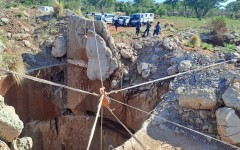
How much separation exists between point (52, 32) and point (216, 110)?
10.9 metres

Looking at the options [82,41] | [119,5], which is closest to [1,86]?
[82,41]

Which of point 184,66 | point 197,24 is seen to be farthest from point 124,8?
point 184,66

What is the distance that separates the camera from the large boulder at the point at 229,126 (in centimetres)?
931

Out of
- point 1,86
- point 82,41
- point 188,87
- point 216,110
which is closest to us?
point 216,110

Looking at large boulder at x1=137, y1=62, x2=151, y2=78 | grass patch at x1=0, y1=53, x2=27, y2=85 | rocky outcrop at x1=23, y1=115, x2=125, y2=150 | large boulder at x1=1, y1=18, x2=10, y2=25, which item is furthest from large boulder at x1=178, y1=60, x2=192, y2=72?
large boulder at x1=1, y1=18, x2=10, y2=25

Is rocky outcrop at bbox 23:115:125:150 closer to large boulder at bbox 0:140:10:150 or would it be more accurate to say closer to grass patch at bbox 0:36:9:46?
grass patch at bbox 0:36:9:46

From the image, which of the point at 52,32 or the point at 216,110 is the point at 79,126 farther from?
→ the point at 216,110

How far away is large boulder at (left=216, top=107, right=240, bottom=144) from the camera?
9312 mm

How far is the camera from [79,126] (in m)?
16.0

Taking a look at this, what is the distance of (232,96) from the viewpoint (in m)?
9.80

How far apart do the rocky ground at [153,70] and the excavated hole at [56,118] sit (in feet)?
3.65

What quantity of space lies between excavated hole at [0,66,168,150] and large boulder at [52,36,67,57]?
2.22 ft

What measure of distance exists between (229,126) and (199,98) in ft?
4.28

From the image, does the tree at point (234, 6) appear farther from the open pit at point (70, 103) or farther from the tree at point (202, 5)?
the open pit at point (70, 103)
